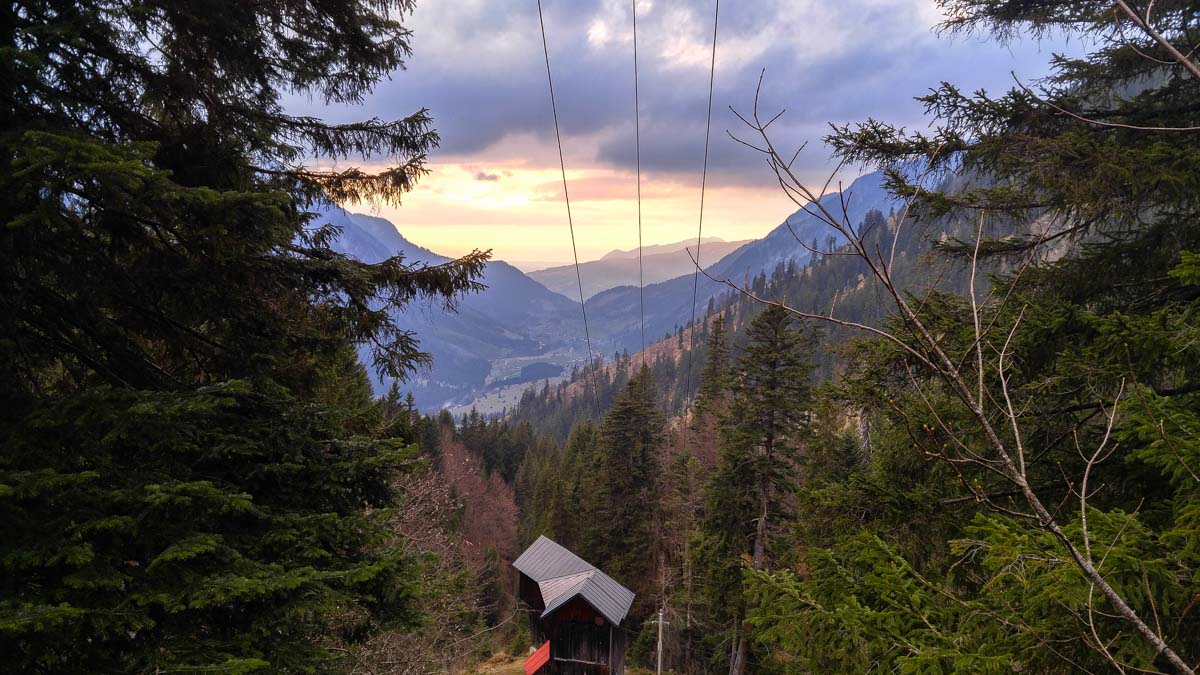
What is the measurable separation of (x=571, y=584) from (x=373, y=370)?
18426mm

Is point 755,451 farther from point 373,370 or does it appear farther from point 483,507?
point 483,507

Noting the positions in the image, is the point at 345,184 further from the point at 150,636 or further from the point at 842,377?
the point at 842,377

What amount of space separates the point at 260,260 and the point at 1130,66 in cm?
833

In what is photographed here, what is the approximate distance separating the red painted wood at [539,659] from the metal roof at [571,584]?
1.31 meters

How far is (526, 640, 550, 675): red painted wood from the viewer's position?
21391 millimetres

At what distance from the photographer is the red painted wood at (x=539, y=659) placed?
842 inches

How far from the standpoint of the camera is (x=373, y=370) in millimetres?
5168

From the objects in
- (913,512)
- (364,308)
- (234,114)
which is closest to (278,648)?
(364,308)

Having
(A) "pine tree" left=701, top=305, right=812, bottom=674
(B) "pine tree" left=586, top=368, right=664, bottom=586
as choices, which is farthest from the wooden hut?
(B) "pine tree" left=586, top=368, right=664, bottom=586

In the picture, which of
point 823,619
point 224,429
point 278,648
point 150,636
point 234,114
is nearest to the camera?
point 150,636

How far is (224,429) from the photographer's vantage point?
4.12 meters

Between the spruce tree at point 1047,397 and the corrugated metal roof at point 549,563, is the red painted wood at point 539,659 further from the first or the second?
the spruce tree at point 1047,397

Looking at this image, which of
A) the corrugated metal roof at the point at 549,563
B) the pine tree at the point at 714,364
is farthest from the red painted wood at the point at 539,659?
the pine tree at the point at 714,364

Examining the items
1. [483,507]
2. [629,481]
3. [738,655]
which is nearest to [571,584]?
[738,655]
